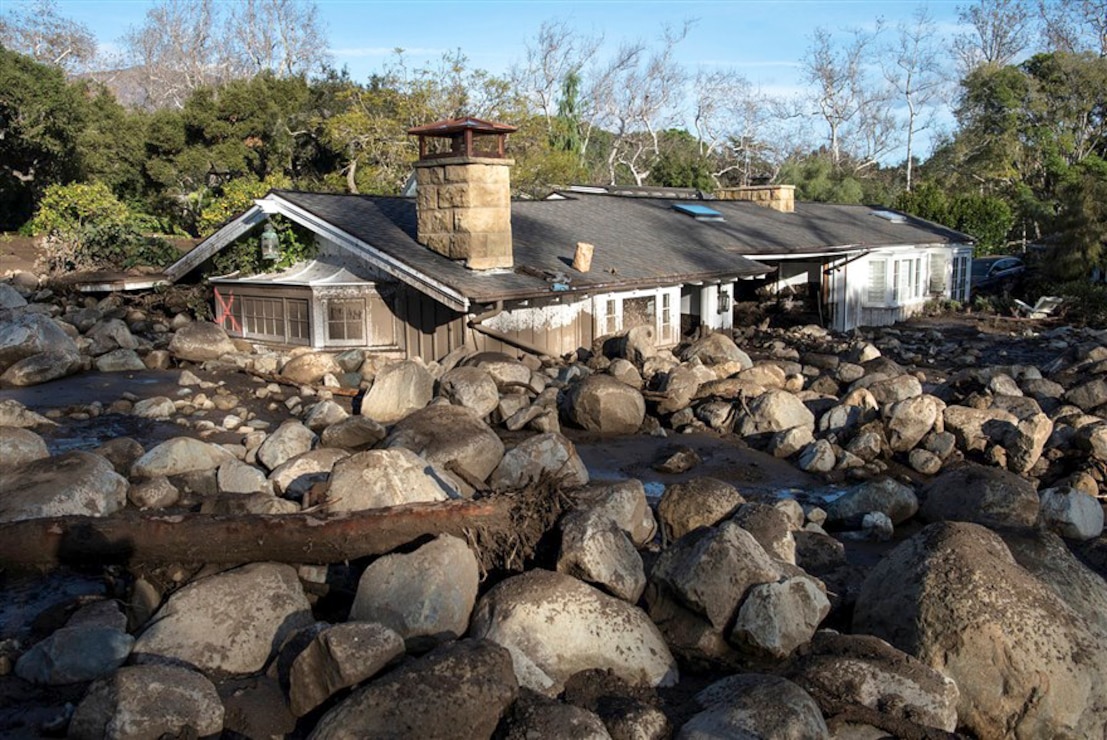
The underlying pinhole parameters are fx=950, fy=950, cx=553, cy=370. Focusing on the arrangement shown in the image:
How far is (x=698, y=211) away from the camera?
22969 millimetres

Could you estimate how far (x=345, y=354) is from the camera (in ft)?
Answer: 47.5

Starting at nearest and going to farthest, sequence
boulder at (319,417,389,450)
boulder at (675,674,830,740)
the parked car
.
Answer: boulder at (675,674,830,740), boulder at (319,417,389,450), the parked car

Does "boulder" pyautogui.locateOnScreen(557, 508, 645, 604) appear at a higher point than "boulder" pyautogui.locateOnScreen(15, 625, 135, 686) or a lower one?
higher

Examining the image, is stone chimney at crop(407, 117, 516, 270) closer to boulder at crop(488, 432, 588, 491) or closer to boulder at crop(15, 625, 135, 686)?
boulder at crop(488, 432, 588, 491)

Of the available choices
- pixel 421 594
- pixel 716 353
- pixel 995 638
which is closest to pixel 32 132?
pixel 716 353

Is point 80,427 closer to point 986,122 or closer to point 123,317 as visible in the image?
point 123,317

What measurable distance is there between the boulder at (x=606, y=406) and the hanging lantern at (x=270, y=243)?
5787 mm

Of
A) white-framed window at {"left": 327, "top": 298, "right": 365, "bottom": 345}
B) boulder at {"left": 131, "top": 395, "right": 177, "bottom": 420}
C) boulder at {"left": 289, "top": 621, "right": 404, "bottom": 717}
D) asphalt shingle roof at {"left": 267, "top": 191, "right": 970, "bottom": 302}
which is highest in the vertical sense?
asphalt shingle roof at {"left": 267, "top": 191, "right": 970, "bottom": 302}

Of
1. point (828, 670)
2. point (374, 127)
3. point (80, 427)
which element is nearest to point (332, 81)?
point (374, 127)

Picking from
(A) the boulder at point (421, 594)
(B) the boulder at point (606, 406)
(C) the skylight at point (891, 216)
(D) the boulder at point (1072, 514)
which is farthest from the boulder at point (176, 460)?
(C) the skylight at point (891, 216)

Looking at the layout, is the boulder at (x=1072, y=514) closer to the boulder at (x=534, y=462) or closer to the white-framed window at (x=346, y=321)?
the boulder at (x=534, y=462)

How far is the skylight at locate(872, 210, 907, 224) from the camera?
1163 inches

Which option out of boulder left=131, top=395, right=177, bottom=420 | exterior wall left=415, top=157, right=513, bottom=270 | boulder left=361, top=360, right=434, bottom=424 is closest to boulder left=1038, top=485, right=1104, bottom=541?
boulder left=361, top=360, right=434, bottom=424

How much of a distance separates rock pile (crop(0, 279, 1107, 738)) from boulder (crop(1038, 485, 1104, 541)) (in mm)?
30
